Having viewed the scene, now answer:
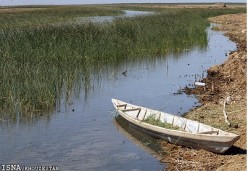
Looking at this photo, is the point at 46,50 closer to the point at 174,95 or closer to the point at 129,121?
the point at 174,95

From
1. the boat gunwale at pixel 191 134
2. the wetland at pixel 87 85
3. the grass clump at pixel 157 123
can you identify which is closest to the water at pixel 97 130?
the wetland at pixel 87 85

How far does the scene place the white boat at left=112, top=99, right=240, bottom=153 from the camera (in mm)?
7590

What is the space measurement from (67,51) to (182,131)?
409 inches

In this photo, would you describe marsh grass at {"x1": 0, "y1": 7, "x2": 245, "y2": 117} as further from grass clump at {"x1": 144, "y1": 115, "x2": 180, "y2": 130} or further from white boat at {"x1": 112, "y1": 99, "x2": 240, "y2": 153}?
grass clump at {"x1": 144, "y1": 115, "x2": 180, "y2": 130}

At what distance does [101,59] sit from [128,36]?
13.8 feet

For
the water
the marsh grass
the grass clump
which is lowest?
the water

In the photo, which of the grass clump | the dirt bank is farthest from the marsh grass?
the dirt bank

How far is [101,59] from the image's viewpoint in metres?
19.1

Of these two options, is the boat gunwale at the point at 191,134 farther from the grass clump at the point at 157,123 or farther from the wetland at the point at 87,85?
the wetland at the point at 87,85

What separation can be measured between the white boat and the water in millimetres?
464

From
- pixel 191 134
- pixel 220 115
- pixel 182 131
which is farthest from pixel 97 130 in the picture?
pixel 220 115

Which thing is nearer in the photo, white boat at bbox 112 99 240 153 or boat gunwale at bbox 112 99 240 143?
boat gunwale at bbox 112 99 240 143

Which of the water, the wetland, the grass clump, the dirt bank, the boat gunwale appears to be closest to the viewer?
the boat gunwale

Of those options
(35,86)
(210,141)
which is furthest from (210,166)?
(35,86)
